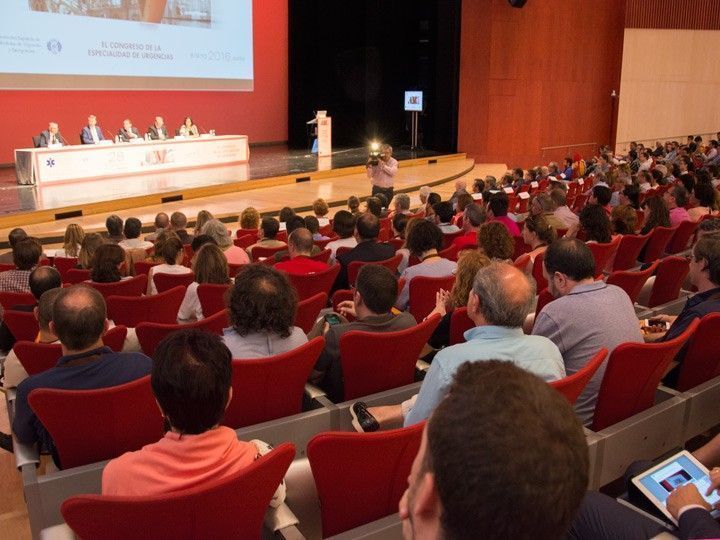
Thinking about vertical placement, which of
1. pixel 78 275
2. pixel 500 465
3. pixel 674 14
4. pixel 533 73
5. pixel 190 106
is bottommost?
pixel 78 275

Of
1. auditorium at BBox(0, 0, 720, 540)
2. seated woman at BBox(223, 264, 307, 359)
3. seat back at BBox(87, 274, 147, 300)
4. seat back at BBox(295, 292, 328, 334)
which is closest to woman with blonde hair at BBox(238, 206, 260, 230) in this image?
auditorium at BBox(0, 0, 720, 540)

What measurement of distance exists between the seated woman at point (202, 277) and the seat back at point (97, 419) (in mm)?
1662

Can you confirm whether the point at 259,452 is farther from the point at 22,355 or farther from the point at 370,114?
the point at 370,114

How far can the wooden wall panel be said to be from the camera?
18750 mm

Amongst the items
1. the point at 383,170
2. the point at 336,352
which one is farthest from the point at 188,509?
the point at 383,170

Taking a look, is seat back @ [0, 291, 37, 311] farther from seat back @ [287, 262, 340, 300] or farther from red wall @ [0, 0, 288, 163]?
red wall @ [0, 0, 288, 163]

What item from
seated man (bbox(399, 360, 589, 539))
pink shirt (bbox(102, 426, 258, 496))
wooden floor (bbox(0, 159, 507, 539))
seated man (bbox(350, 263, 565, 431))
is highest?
seated man (bbox(399, 360, 589, 539))

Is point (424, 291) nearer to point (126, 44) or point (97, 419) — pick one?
point (97, 419)

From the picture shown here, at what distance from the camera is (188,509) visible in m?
1.44

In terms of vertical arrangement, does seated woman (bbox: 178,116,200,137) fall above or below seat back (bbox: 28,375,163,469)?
above

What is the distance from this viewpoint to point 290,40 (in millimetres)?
17172

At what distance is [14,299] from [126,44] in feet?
34.7

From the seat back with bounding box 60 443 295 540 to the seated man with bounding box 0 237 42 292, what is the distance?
10.7ft

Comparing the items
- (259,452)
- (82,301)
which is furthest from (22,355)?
(259,452)
